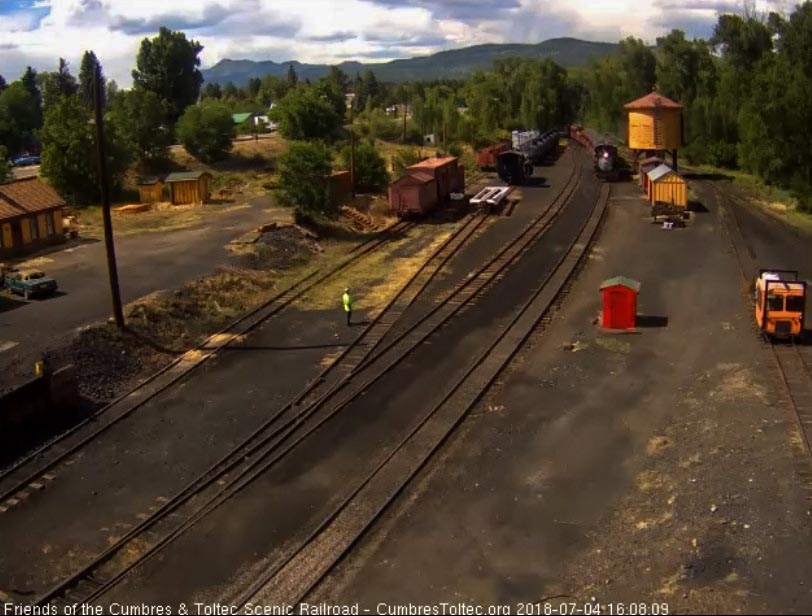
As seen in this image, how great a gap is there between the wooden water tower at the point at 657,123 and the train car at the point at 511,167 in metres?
9.00

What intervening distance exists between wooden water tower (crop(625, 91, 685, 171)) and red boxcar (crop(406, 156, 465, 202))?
16044mm

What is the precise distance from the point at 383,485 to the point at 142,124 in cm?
5478

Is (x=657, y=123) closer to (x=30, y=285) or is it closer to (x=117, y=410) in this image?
(x=30, y=285)

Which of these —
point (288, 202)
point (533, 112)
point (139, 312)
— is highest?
point (533, 112)

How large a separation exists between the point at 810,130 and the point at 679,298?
25390 mm

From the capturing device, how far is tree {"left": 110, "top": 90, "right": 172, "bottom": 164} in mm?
63781

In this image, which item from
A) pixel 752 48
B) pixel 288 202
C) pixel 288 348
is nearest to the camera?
pixel 288 348

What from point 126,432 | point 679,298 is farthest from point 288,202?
point 126,432

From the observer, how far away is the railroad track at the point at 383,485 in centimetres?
1303

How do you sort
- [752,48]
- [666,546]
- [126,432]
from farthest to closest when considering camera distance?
[752,48] → [126,432] → [666,546]

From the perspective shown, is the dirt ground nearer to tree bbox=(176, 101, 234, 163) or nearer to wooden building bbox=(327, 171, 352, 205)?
wooden building bbox=(327, 171, 352, 205)

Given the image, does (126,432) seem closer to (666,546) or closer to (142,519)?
(142,519)

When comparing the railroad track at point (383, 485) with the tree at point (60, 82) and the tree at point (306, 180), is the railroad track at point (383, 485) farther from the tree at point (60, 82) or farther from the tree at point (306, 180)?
the tree at point (60, 82)

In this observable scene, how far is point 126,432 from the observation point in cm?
1909
